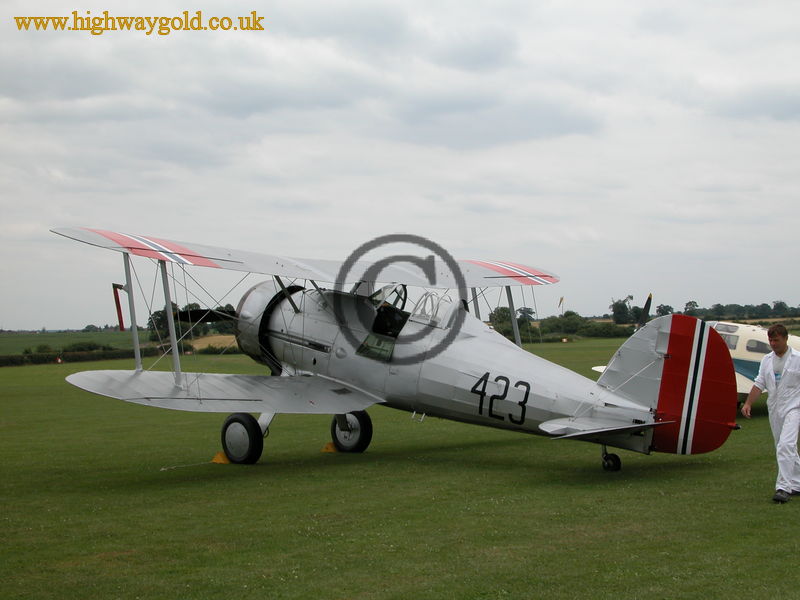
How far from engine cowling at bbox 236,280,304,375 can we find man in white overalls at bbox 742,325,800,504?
21.6ft

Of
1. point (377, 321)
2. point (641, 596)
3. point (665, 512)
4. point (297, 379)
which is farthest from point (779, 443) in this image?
point (297, 379)

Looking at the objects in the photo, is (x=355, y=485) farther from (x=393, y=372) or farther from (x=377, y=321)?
(x=377, y=321)

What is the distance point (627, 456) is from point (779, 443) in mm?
2888

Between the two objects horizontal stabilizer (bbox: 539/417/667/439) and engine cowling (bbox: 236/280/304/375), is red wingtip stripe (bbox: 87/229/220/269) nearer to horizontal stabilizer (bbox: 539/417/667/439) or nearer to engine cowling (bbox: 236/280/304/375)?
engine cowling (bbox: 236/280/304/375)

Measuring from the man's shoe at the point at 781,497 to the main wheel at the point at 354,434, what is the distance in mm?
5806

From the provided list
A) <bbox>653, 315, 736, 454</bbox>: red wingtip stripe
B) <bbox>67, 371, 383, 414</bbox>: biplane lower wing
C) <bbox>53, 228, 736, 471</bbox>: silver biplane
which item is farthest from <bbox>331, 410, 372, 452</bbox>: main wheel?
<bbox>653, 315, 736, 454</bbox>: red wingtip stripe

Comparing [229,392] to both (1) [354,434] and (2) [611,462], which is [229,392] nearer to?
(1) [354,434]

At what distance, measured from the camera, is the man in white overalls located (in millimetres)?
6891

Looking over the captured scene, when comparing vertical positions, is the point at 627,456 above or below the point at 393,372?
below

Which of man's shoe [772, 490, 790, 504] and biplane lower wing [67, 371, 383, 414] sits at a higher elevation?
biplane lower wing [67, 371, 383, 414]

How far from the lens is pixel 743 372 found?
605 inches

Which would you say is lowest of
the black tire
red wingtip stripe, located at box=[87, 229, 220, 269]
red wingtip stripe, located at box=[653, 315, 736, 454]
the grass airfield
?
the grass airfield

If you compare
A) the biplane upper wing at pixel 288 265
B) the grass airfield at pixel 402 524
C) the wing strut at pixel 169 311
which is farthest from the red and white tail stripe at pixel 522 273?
the wing strut at pixel 169 311

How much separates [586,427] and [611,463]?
0.77 m
